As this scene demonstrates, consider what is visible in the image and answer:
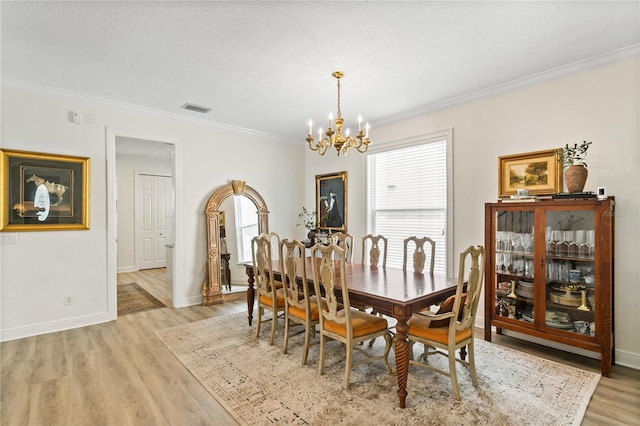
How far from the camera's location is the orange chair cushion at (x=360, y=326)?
8.36 ft

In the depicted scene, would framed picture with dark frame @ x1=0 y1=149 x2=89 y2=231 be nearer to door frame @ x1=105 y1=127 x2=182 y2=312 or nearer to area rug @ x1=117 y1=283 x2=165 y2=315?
door frame @ x1=105 y1=127 x2=182 y2=312

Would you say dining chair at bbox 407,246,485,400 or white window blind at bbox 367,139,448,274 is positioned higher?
white window blind at bbox 367,139,448,274

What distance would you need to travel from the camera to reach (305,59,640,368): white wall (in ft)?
9.30

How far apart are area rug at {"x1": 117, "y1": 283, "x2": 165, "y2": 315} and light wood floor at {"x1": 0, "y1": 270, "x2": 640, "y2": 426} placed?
0.83 meters

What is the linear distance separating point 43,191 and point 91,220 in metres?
0.56

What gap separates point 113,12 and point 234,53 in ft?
2.98

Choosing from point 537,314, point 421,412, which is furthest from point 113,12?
point 537,314

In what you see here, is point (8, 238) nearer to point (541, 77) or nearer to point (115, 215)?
point (115, 215)

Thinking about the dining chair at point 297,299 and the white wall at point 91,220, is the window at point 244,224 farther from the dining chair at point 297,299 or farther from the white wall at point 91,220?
the dining chair at point 297,299

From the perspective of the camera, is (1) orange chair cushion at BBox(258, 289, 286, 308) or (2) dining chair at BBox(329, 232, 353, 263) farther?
(2) dining chair at BBox(329, 232, 353, 263)

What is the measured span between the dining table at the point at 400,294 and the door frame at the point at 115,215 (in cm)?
237

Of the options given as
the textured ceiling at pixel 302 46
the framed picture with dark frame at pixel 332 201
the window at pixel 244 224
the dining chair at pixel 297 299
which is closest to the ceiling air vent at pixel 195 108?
the textured ceiling at pixel 302 46

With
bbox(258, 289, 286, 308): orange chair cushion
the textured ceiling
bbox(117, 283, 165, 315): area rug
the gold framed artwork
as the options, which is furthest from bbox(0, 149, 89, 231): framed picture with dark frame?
the gold framed artwork

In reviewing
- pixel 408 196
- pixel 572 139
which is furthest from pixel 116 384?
pixel 572 139
